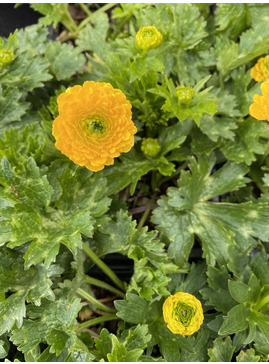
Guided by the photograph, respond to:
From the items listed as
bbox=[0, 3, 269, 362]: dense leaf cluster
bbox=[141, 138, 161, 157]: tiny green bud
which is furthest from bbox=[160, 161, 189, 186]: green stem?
bbox=[141, 138, 161, 157]: tiny green bud

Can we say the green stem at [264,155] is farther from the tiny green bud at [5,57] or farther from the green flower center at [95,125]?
the tiny green bud at [5,57]

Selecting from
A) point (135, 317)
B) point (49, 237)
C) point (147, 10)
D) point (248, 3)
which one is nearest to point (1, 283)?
point (49, 237)

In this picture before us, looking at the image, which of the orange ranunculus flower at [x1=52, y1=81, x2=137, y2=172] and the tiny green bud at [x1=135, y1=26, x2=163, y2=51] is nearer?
the orange ranunculus flower at [x1=52, y1=81, x2=137, y2=172]

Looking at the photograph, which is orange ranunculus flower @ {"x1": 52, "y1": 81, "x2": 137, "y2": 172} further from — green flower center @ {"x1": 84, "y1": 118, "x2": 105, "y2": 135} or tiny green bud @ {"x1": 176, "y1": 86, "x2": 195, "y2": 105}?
tiny green bud @ {"x1": 176, "y1": 86, "x2": 195, "y2": 105}

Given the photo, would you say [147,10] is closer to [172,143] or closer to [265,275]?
[172,143]

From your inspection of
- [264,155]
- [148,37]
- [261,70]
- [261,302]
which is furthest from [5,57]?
[261,302]

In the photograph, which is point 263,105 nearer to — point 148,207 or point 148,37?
point 148,37
